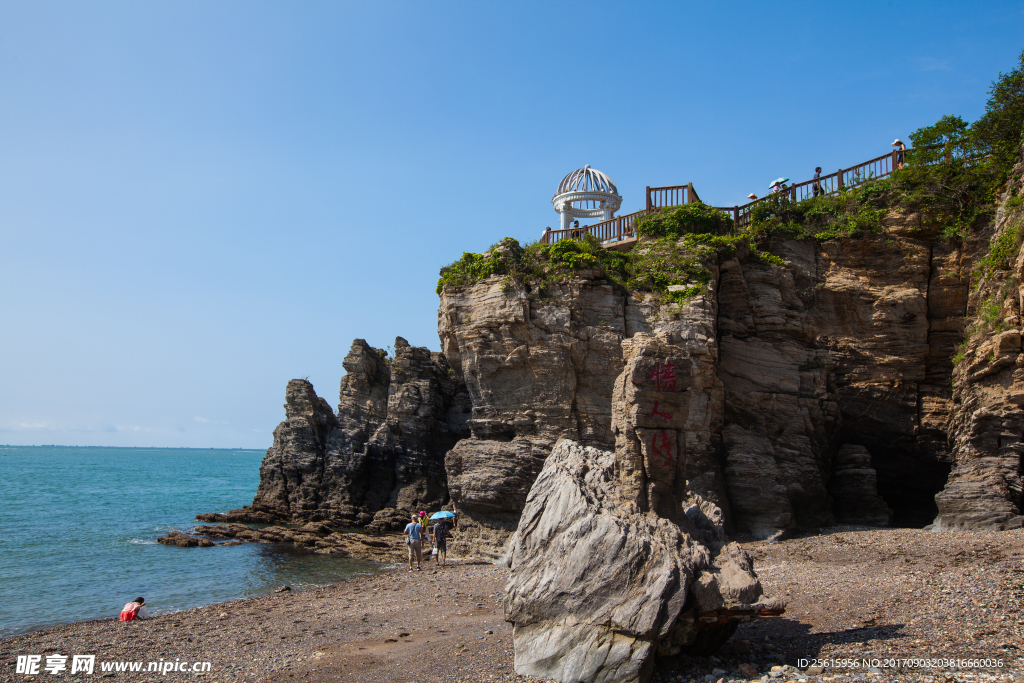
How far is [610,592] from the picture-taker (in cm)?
766

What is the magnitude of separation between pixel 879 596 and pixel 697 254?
13.1 m

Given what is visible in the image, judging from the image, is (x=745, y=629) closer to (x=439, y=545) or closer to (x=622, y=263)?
(x=439, y=545)

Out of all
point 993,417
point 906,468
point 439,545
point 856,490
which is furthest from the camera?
point 906,468

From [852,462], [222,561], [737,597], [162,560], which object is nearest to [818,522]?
[852,462]

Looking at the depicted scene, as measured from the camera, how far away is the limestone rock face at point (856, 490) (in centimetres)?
2044

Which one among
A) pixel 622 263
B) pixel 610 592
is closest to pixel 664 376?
pixel 610 592

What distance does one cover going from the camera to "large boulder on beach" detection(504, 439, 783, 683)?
7.40m

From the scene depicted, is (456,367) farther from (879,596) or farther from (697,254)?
(879,596)

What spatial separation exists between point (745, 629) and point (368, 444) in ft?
85.9

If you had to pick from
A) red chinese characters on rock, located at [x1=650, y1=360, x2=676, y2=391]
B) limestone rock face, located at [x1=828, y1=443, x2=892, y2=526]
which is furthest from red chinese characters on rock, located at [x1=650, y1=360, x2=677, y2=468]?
limestone rock face, located at [x1=828, y1=443, x2=892, y2=526]

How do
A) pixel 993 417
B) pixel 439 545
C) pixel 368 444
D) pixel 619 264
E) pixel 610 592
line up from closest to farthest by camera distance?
pixel 610 592, pixel 993 417, pixel 439 545, pixel 619 264, pixel 368 444

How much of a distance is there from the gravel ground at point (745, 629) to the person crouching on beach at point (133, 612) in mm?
399

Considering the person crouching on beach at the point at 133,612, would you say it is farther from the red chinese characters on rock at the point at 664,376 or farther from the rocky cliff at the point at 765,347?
the red chinese characters on rock at the point at 664,376

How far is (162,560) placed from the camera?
24047 mm
